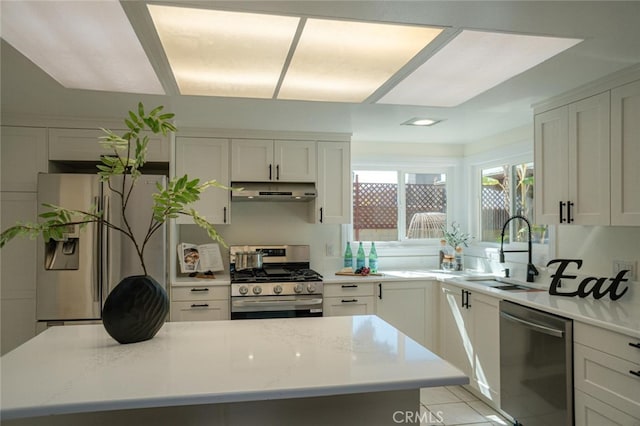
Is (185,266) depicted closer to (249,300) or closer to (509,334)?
(249,300)

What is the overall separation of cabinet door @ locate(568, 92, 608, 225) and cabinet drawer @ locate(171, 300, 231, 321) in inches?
104

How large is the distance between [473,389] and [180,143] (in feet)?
10.5

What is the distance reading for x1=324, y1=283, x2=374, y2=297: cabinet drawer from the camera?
371 centimetres

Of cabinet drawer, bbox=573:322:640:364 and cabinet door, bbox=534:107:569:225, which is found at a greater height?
cabinet door, bbox=534:107:569:225

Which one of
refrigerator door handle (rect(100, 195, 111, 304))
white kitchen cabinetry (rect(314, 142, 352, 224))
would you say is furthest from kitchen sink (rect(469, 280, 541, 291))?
refrigerator door handle (rect(100, 195, 111, 304))

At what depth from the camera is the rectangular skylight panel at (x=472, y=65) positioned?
1.88m

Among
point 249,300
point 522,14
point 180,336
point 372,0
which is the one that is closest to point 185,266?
point 249,300

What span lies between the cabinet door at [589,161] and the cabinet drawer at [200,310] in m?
2.64

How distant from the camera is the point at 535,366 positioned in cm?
262

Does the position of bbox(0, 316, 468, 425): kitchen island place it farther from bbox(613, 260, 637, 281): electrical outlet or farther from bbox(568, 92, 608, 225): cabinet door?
bbox(613, 260, 637, 281): electrical outlet

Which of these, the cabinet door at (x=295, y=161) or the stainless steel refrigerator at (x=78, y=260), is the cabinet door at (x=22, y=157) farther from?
the cabinet door at (x=295, y=161)

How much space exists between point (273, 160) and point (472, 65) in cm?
209

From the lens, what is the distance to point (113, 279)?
123 inches

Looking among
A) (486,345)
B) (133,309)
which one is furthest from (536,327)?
(133,309)
